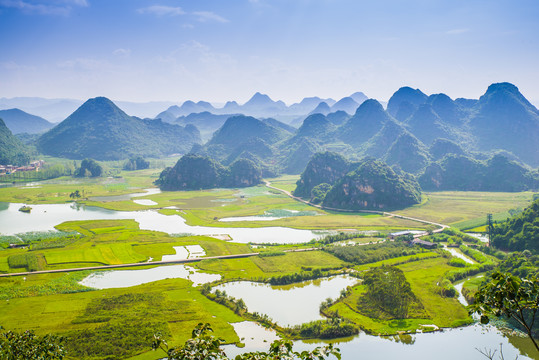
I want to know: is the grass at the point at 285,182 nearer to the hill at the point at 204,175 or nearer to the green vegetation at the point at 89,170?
the hill at the point at 204,175

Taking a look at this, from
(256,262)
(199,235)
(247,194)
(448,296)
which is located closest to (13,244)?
(199,235)

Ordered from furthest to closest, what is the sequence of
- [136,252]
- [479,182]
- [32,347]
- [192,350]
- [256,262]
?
[479,182], [136,252], [256,262], [32,347], [192,350]

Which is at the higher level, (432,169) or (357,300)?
(432,169)

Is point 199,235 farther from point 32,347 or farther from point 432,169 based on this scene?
point 432,169

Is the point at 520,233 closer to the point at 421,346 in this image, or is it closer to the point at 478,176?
the point at 421,346

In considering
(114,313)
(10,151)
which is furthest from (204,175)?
(114,313)

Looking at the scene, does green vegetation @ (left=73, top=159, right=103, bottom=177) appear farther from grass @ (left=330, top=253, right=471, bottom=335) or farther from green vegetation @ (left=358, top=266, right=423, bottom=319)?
green vegetation @ (left=358, top=266, right=423, bottom=319)
